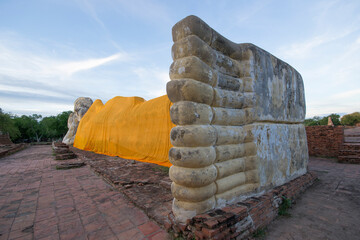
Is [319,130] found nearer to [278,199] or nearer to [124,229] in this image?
[278,199]

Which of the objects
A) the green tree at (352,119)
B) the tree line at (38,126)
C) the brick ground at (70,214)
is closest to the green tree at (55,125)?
the tree line at (38,126)

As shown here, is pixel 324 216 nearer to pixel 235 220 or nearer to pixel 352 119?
pixel 235 220

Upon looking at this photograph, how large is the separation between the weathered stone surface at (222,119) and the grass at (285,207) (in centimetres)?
27

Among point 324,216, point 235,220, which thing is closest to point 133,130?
point 235,220

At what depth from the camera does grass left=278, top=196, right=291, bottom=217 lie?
2648mm

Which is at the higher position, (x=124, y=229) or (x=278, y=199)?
(x=278, y=199)

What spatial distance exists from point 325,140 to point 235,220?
8051 mm

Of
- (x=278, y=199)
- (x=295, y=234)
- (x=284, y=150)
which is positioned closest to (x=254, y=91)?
(x=284, y=150)

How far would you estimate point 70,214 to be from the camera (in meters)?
2.67

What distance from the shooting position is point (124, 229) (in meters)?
2.24

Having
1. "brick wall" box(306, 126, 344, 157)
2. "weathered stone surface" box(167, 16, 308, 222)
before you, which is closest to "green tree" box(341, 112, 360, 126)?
"brick wall" box(306, 126, 344, 157)

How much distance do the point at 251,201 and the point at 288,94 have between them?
238cm

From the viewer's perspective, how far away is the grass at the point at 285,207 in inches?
104

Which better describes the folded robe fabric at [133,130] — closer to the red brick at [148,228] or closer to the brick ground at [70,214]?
the brick ground at [70,214]
